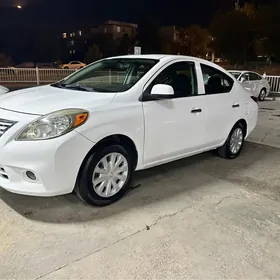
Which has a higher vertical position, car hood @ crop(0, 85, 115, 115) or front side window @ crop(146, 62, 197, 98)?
front side window @ crop(146, 62, 197, 98)

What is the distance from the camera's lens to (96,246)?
2340mm

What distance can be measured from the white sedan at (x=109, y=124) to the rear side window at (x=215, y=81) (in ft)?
0.05

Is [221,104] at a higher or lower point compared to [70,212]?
higher

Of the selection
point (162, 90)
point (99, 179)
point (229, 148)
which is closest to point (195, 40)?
point (229, 148)

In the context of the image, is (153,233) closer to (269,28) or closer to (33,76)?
(33,76)

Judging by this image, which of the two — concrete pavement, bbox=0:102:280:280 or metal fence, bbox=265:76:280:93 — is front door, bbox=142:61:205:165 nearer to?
concrete pavement, bbox=0:102:280:280

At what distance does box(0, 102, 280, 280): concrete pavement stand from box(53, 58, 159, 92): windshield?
3.91 feet

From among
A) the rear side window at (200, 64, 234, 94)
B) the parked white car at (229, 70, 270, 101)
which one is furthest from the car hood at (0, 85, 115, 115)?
the parked white car at (229, 70, 270, 101)

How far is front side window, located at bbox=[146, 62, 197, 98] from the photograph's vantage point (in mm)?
3391

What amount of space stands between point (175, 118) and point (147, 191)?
2.90 feet

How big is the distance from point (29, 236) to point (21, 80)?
13.6 m

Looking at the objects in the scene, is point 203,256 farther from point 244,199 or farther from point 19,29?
point 19,29

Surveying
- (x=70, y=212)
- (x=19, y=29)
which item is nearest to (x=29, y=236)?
(x=70, y=212)

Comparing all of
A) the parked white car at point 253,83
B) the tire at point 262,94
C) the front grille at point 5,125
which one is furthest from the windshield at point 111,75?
the tire at point 262,94
